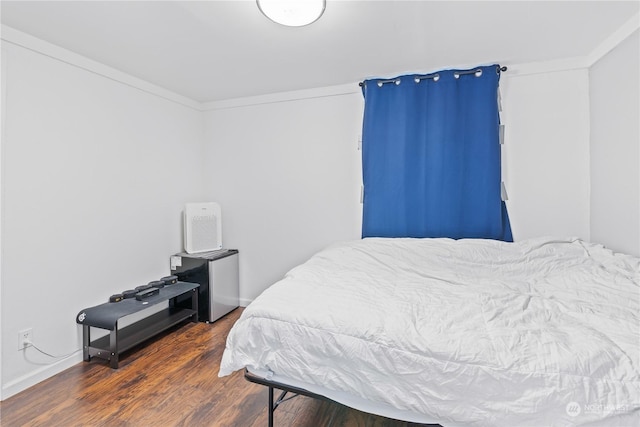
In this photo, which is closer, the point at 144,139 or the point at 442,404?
the point at 442,404

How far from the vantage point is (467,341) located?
45.6 inches

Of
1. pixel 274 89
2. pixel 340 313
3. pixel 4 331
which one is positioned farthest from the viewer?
pixel 274 89

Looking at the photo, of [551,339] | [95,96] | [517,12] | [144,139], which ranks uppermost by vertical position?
[517,12]

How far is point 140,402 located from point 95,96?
225cm

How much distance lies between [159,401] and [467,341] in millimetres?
1784

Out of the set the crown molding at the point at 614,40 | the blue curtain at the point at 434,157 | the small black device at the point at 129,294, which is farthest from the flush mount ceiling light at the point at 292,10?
the small black device at the point at 129,294

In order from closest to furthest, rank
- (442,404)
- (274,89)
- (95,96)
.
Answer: (442,404) → (95,96) → (274,89)

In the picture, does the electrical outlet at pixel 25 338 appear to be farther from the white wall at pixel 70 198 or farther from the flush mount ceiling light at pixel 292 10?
the flush mount ceiling light at pixel 292 10

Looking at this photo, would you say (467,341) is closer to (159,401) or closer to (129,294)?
(159,401)

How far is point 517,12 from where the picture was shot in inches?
69.0

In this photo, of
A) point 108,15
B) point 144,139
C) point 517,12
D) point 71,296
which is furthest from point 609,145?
point 71,296

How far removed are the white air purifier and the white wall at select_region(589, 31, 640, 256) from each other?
3361 mm

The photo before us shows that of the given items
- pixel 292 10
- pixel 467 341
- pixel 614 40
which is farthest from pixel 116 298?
pixel 614 40

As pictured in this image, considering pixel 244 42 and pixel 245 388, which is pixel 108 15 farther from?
pixel 245 388
